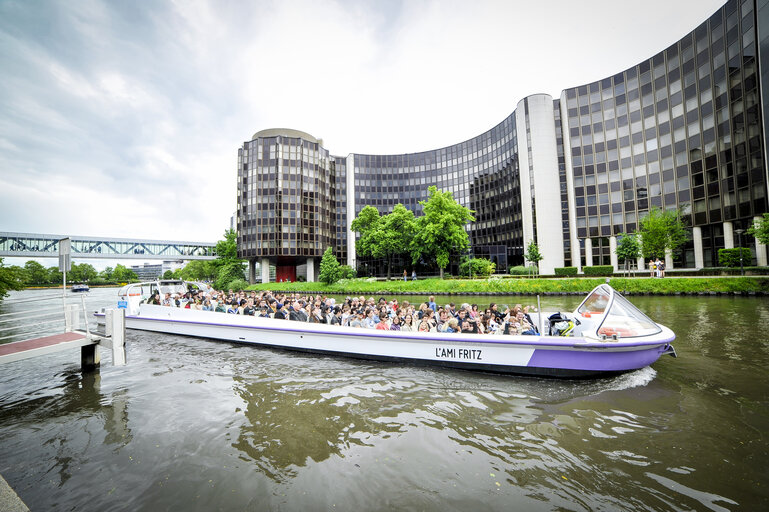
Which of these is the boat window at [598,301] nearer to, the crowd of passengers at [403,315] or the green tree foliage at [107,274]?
the crowd of passengers at [403,315]

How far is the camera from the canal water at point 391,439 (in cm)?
412

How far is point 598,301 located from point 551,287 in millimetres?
26830

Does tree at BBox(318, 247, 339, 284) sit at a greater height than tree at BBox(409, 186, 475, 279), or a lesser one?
lesser

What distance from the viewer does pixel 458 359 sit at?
892cm

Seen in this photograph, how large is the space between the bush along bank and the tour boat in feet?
67.2

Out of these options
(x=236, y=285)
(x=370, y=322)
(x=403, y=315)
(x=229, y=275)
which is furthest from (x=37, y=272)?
(x=403, y=315)

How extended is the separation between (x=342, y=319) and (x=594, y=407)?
773 centimetres

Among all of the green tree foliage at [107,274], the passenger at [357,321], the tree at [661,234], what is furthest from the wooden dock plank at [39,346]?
the green tree foliage at [107,274]

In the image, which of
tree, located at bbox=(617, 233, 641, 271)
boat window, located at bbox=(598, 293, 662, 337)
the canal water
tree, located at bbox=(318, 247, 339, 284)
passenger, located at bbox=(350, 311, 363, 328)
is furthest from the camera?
tree, located at bbox=(318, 247, 339, 284)

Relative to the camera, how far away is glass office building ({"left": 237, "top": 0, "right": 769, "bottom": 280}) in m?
35.7

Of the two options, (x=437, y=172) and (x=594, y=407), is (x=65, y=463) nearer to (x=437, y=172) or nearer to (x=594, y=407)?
(x=594, y=407)

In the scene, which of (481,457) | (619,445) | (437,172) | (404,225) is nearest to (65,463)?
(481,457)

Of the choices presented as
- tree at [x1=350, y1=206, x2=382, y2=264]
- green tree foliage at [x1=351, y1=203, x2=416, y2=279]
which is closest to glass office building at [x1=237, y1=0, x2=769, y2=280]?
tree at [x1=350, y1=206, x2=382, y2=264]

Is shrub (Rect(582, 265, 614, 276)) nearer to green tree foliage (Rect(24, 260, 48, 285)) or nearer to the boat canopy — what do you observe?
the boat canopy
